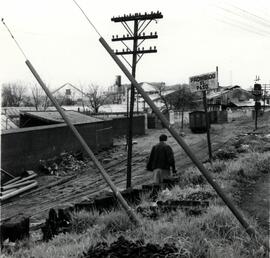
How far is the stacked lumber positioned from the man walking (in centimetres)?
528

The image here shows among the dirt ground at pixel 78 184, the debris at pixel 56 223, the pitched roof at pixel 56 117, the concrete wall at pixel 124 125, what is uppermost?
the pitched roof at pixel 56 117

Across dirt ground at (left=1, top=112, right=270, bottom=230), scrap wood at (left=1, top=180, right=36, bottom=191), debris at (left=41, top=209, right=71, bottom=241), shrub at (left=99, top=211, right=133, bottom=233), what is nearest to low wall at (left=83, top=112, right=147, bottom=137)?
dirt ground at (left=1, top=112, right=270, bottom=230)

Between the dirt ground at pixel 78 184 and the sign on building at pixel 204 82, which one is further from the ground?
the sign on building at pixel 204 82

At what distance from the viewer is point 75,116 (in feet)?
85.8

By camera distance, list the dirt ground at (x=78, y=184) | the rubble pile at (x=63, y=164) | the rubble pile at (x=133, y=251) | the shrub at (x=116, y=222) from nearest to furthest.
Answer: the rubble pile at (x=133, y=251) → the shrub at (x=116, y=222) → the dirt ground at (x=78, y=184) → the rubble pile at (x=63, y=164)

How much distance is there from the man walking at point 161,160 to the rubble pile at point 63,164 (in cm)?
737

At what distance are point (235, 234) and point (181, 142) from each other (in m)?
1.45

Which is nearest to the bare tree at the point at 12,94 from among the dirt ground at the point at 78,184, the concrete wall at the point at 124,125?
the concrete wall at the point at 124,125

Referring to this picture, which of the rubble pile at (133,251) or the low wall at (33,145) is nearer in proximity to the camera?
the rubble pile at (133,251)

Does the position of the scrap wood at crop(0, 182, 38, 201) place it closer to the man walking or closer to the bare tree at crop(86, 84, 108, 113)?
the man walking

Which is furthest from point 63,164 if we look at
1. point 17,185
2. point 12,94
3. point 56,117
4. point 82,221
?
point 12,94

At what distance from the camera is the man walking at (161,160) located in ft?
38.3

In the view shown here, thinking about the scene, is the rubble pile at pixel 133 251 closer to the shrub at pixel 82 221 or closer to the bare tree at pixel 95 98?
the shrub at pixel 82 221

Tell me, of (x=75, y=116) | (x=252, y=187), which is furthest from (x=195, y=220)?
(x=75, y=116)
